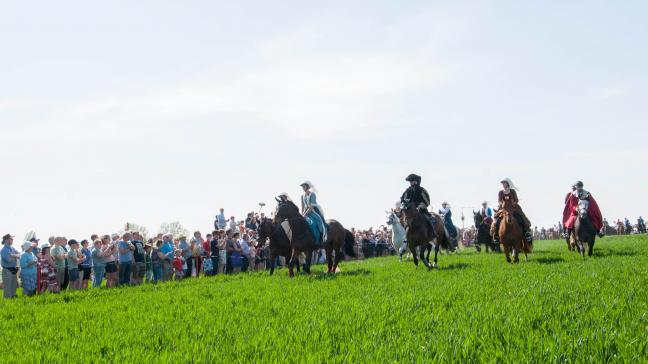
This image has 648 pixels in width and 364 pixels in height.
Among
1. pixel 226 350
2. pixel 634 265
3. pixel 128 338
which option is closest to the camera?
pixel 226 350

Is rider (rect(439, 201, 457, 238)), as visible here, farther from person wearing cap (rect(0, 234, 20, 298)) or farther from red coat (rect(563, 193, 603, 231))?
person wearing cap (rect(0, 234, 20, 298))

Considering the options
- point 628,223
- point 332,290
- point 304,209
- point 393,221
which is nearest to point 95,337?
point 332,290

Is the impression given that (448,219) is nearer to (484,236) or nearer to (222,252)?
(484,236)

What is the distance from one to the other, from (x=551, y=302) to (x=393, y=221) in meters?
17.7

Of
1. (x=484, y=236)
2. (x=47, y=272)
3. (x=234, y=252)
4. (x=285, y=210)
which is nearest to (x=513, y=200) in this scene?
(x=285, y=210)

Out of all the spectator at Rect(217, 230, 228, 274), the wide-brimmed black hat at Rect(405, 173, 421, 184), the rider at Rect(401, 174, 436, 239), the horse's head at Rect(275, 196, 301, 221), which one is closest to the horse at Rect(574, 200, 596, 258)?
the rider at Rect(401, 174, 436, 239)

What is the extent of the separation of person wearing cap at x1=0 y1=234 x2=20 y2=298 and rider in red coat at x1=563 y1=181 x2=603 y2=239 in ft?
59.4

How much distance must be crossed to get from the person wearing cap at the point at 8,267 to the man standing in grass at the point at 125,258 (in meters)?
3.13

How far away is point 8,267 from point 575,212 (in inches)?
733

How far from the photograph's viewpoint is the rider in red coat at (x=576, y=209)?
1984cm

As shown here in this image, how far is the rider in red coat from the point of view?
1984 cm

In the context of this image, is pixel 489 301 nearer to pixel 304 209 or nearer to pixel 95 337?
pixel 95 337

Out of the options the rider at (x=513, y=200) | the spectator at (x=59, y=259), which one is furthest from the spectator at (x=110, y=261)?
the rider at (x=513, y=200)

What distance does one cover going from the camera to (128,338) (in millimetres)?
7570
